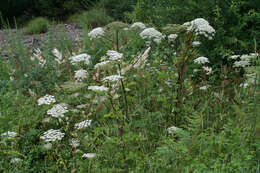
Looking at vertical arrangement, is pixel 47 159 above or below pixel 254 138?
below

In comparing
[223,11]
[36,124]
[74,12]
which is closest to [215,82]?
[223,11]

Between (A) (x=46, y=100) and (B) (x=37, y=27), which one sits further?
(B) (x=37, y=27)

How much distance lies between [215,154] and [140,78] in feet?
5.11

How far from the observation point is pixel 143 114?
289 centimetres

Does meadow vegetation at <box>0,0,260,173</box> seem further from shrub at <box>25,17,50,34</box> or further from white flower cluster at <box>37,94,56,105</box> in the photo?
shrub at <box>25,17,50,34</box>

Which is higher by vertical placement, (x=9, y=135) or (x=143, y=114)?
(x=9, y=135)

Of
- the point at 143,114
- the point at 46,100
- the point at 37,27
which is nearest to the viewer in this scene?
the point at 46,100

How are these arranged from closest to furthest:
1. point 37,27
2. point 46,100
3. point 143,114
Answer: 1. point 46,100
2. point 143,114
3. point 37,27

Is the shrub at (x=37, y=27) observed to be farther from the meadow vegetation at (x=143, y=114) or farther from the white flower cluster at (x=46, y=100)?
the white flower cluster at (x=46, y=100)

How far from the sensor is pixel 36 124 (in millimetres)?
2844

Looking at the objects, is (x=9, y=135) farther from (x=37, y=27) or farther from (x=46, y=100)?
(x=37, y=27)

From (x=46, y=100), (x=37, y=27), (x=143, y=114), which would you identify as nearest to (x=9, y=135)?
(x=46, y=100)

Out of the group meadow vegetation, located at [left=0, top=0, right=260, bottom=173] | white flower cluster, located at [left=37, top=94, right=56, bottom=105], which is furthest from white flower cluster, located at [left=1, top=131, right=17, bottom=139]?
white flower cluster, located at [left=37, top=94, right=56, bottom=105]

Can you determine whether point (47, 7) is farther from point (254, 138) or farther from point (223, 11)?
point (254, 138)
